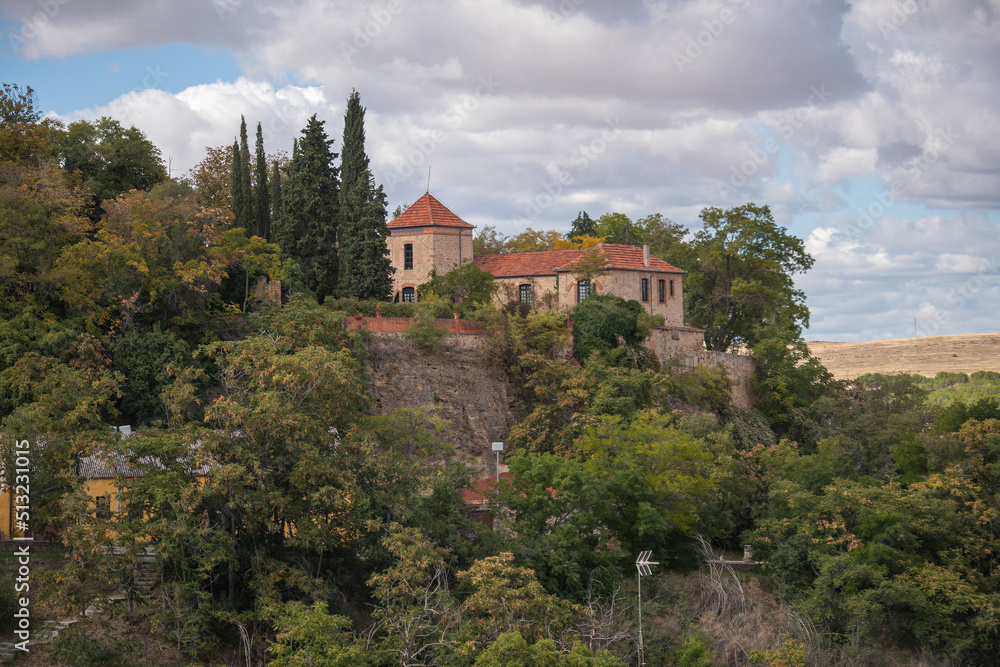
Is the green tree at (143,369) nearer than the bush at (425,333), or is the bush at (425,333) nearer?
the green tree at (143,369)

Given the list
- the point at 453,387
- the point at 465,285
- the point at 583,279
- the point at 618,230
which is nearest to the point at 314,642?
the point at 453,387

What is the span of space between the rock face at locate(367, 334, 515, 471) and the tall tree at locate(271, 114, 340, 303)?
21.1 feet

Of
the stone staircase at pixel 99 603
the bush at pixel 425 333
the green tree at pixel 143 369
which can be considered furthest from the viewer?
the bush at pixel 425 333

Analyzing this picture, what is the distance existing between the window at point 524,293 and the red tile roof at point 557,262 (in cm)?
68

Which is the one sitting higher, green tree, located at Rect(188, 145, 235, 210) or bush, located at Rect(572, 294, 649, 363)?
green tree, located at Rect(188, 145, 235, 210)

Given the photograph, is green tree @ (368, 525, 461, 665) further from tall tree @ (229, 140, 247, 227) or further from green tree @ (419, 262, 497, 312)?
tall tree @ (229, 140, 247, 227)

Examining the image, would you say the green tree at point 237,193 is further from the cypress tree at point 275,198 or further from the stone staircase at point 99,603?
the stone staircase at point 99,603

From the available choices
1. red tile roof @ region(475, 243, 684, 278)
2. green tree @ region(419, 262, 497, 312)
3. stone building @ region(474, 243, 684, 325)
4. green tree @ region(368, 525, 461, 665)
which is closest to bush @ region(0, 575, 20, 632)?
green tree @ region(368, 525, 461, 665)

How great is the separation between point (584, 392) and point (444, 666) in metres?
17.5

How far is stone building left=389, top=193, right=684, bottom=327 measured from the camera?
48.1 metres

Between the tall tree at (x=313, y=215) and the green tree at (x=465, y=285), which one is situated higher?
the tall tree at (x=313, y=215)

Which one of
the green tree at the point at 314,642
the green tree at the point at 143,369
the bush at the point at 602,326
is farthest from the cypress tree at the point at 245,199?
the green tree at the point at 314,642

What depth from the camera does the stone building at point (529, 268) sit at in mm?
48094

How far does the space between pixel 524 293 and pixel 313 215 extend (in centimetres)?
1132
